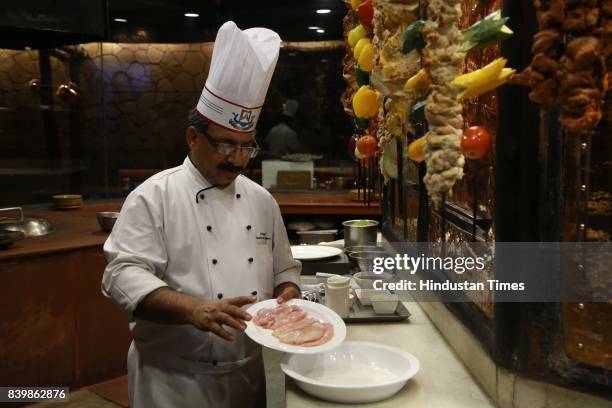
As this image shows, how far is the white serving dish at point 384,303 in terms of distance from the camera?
254 cm

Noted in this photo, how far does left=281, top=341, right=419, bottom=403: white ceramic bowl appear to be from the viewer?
1728 millimetres

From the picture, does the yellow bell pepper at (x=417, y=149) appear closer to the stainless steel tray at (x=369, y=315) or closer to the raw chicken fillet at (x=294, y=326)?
the raw chicken fillet at (x=294, y=326)

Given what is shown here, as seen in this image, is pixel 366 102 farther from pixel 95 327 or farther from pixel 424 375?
pixel 95 327

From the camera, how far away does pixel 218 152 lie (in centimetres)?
226

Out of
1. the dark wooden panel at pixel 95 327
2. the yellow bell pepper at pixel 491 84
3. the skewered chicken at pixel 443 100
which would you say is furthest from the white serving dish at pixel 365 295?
the dark wooden panel at pixel 95 327

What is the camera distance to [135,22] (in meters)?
7.70

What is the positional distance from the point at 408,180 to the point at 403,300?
67 cm

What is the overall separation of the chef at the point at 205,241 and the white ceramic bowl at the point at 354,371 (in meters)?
0.39

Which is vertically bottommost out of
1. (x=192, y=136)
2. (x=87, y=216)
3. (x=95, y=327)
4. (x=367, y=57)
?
(x=95, y=327)

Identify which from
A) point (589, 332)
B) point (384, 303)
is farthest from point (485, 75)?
point (384, 303)

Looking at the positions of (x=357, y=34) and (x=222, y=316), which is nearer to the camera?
(x=222, y=316)

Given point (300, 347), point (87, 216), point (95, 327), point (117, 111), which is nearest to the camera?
point (300, 347)

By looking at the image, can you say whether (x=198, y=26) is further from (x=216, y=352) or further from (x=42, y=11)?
(x=216, y=352)

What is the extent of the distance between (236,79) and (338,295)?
3.36ft
